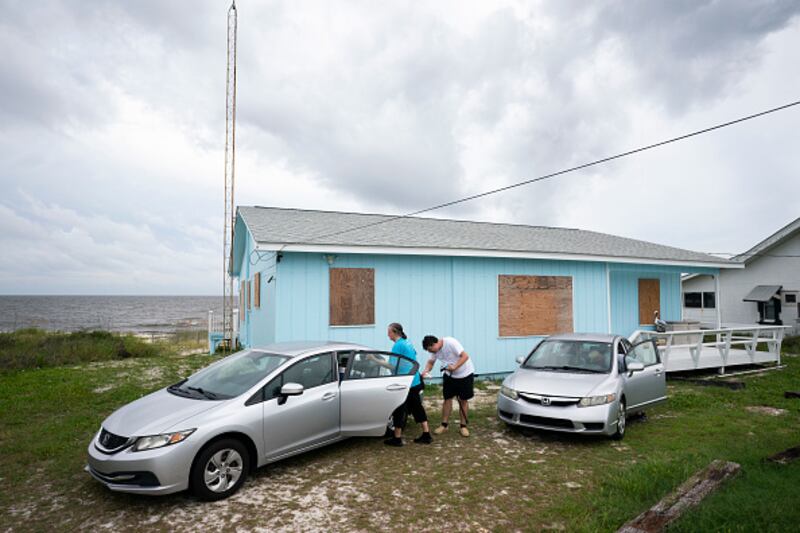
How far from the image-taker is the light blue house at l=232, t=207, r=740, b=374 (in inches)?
420

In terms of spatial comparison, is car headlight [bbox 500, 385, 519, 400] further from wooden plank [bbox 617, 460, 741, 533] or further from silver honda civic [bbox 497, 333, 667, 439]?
wooden plank [bbox 617, 460, 741, 533]

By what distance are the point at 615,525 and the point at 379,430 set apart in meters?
2.98

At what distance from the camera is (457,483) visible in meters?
5.31

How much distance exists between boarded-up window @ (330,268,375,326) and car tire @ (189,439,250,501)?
19.1ft

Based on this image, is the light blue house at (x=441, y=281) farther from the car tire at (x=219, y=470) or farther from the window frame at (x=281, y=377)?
the car tire at (x=219, y=470)

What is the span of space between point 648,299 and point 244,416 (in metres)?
14.5

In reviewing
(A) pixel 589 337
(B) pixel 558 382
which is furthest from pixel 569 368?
(A) pixel 589 337

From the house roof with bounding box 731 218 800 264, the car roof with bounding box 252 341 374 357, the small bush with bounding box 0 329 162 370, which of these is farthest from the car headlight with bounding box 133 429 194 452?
the house roof with bounding box 731 218 800 264

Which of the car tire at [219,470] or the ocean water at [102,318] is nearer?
the car tire at [219,470]

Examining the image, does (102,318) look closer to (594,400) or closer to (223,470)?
(223,470)

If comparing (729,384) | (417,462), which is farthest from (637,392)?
(729,384)

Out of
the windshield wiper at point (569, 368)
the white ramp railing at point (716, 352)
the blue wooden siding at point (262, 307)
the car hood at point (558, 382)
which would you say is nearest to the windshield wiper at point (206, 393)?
the car hood at point (558, 382)

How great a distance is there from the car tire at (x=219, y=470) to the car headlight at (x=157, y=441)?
27 centimetres

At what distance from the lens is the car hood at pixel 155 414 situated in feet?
15.3
